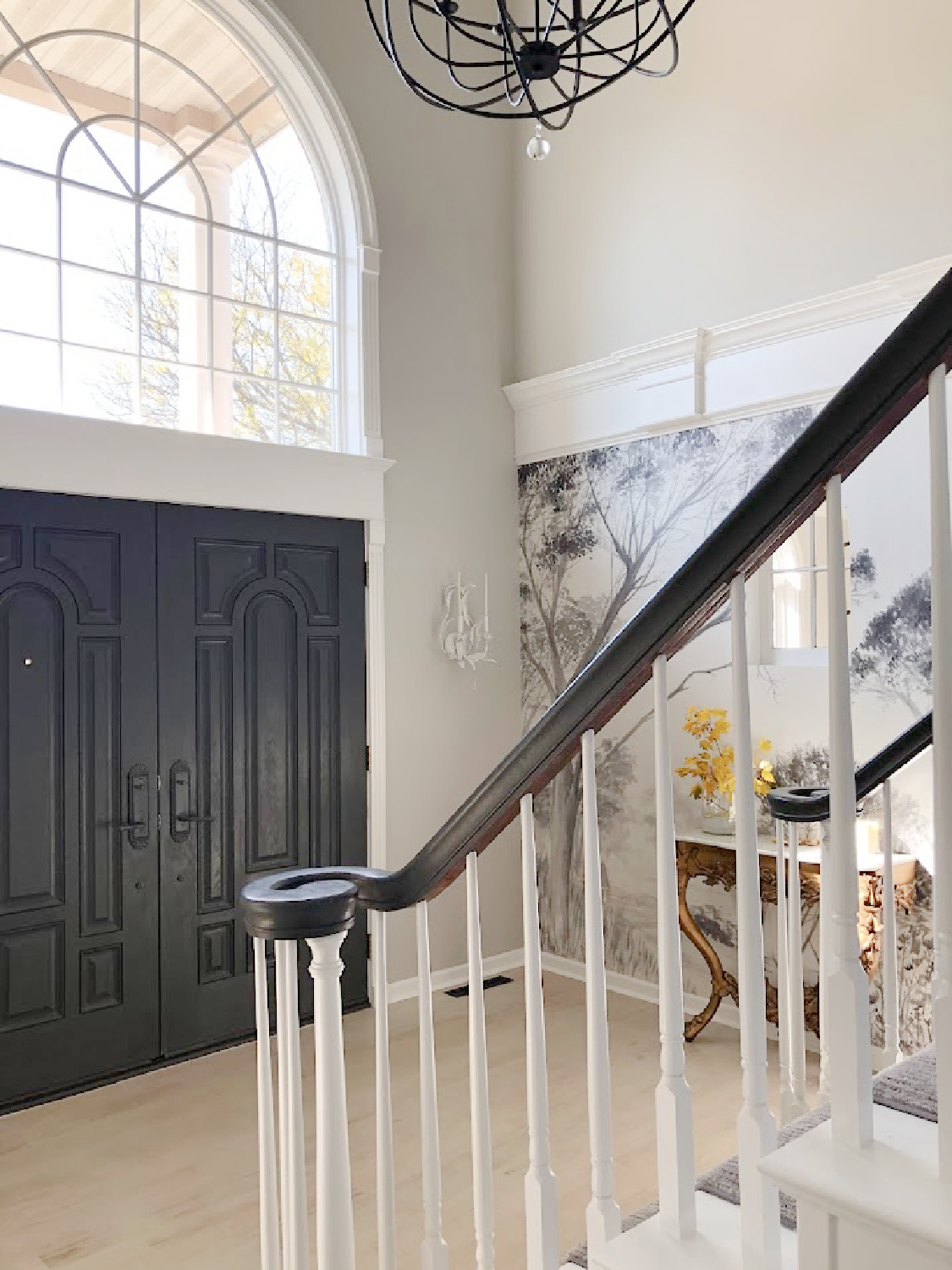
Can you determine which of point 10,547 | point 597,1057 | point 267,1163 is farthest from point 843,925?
point 10,547

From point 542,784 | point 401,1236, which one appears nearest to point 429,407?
point 401,1236

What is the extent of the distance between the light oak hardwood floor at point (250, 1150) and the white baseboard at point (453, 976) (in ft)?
1.17

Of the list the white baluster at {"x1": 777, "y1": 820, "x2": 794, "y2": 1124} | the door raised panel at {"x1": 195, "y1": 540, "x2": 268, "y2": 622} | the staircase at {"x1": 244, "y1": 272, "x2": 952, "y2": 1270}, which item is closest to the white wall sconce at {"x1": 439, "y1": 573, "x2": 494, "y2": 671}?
the door raised panel at {"x1": 195, "y1": 540, "x2": 268, "y2": 622}

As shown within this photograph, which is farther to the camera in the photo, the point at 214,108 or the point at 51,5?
→ the point at 214,108

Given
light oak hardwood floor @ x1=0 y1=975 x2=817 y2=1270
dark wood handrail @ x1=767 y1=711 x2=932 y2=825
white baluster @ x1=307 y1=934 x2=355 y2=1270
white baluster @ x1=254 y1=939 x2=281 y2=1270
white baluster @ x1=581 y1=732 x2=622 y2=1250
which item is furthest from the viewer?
light oak hardwood floor @ x1=0 y1=975 x2=817 y2=1270

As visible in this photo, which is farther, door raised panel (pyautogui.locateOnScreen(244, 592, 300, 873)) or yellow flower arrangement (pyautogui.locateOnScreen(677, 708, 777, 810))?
door raised panel (pyautogui.locateOnScreen(244, 592, 300, 873))

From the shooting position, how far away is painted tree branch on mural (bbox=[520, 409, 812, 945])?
14.1 ft

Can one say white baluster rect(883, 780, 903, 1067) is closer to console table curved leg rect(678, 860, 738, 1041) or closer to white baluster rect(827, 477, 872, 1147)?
console table curved leg rect(678, 860, 738, 1041)

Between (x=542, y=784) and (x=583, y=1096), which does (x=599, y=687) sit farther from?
(x=583, y=1096)

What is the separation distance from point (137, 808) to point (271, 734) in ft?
1.98

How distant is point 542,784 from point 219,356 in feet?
11.0

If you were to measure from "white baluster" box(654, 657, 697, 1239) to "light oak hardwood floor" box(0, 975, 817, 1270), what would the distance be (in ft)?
5.18

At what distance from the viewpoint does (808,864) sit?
11.5 feet

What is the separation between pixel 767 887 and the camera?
3801mm
